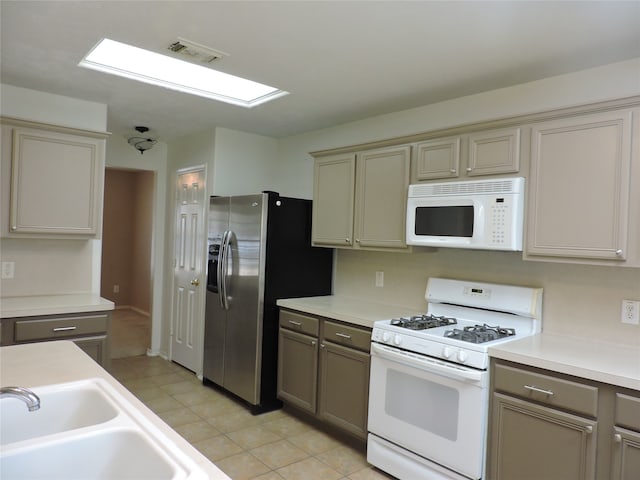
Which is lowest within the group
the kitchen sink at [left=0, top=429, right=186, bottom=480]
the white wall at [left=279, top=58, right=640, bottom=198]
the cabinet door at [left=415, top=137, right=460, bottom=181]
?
the kitchen sink at [left=0, top=429, right=186, bottom=480]

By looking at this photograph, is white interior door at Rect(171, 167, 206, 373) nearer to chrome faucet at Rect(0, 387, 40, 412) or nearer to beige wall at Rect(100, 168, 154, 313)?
beige wall at Rect(100, 168, 154, 313)

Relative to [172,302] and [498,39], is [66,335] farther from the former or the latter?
[498,39]

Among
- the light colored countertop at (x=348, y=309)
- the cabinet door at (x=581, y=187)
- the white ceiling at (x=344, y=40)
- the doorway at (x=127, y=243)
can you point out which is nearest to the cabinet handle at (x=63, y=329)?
the light colored countertop at (x=348, y=309)

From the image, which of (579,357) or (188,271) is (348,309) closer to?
(579,357)

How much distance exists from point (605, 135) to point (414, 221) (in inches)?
45.3

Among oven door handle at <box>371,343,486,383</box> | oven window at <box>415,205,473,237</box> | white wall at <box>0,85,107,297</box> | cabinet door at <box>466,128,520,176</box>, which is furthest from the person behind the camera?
white wall at <box>0,85,107,297</box>

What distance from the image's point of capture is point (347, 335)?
3096 mm

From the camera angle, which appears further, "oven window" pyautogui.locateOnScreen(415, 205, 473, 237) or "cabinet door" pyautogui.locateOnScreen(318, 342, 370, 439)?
"cabinet door" pyautogui.locateOnScreen(318, 342, 370, 439)

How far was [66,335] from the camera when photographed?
3051mm

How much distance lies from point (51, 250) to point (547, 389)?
11.5 feet

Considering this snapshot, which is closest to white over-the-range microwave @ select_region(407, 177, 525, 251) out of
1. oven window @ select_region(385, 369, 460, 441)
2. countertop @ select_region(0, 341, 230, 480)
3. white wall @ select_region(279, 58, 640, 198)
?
white wall @ select_region(279, 58, 640, 198)

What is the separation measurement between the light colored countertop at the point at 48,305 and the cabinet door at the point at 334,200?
1637 millimetres

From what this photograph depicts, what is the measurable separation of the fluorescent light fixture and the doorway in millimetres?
4390

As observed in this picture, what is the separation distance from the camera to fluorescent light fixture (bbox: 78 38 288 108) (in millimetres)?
2873
